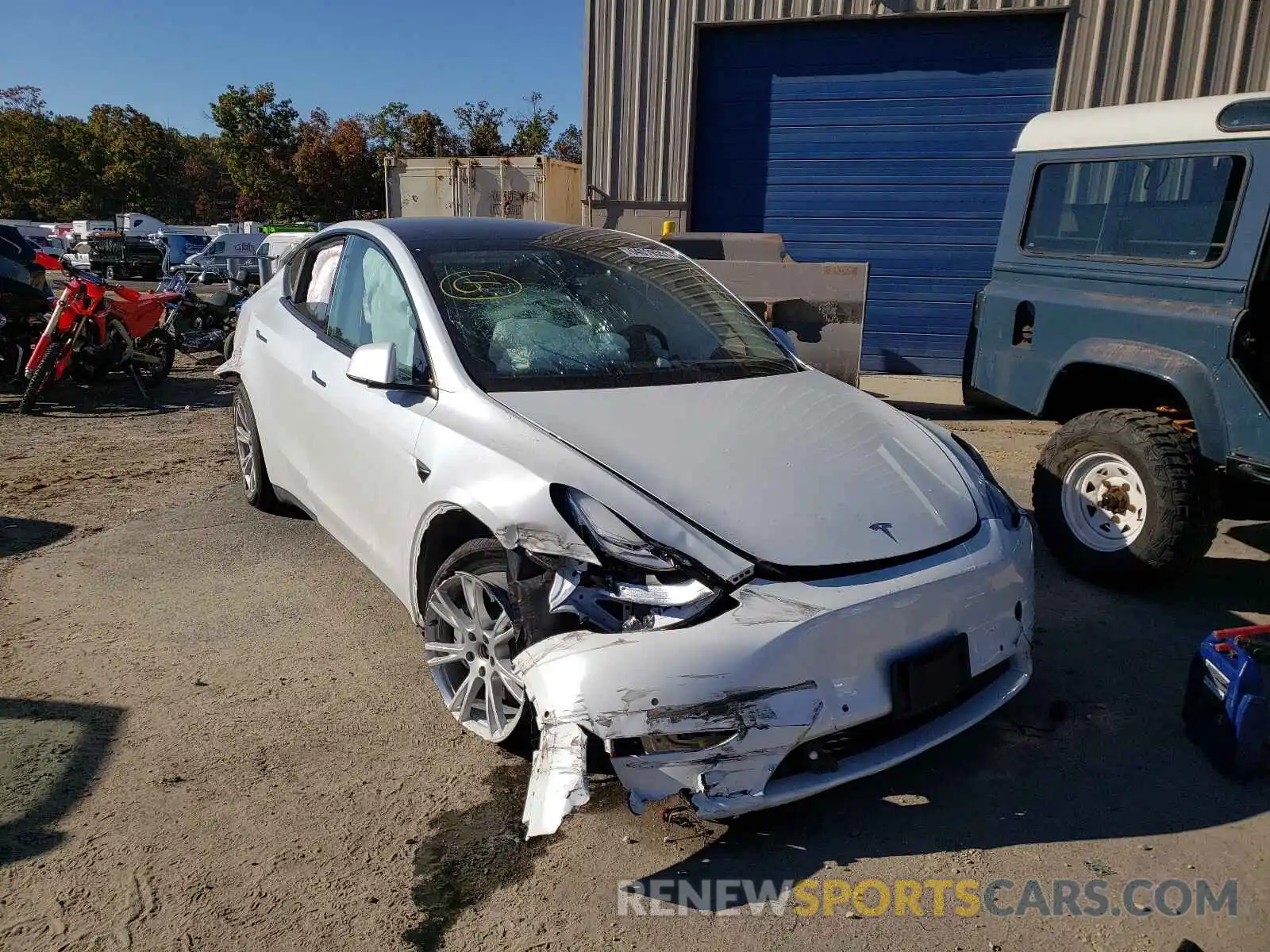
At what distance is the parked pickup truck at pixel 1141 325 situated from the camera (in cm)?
402

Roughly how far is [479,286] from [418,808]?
6.33 feet

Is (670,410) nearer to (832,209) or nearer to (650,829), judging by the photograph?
(650,829)

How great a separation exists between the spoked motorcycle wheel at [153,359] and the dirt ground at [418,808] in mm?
5327

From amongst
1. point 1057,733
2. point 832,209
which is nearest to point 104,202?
point 832,209

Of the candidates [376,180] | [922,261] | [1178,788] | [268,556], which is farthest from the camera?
[376,180]

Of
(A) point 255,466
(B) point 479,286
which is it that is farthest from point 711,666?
(A) point 255,466

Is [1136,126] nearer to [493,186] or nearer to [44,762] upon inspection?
[44,762]

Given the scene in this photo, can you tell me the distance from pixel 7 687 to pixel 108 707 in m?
0.47

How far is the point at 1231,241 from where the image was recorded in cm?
412

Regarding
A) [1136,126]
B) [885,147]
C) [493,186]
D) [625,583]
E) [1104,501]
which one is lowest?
[1104,501]

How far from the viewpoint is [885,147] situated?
35.0 ft

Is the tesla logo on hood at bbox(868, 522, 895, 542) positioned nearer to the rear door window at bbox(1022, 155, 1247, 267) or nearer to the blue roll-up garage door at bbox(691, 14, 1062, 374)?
the rear door window at bbox(1022, 155, 1247, 267)

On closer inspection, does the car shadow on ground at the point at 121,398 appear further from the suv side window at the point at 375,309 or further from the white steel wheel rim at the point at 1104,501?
the white steel wheel rim at the point at 1104,501

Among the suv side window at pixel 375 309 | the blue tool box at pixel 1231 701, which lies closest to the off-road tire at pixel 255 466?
the suv side window at pixel 375 309
